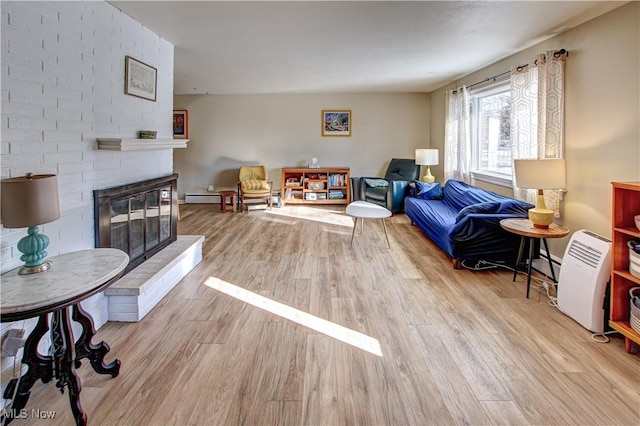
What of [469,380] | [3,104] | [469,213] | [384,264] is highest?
[3,104]

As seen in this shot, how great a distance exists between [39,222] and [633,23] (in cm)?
386

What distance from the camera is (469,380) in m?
2.00

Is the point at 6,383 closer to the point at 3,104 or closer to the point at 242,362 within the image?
the point at 242,362

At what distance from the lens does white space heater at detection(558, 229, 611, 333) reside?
8.08 feet

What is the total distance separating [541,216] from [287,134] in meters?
5.59

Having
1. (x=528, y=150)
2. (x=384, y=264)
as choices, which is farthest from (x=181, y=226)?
(x=528, y=150)

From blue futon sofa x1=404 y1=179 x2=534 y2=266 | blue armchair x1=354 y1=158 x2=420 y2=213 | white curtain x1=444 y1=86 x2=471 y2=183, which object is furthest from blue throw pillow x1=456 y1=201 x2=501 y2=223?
blue armchair x1=354 y1=158 x2=420 y2=213

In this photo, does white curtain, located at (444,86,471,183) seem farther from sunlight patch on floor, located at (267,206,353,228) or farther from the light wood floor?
the light wood floor

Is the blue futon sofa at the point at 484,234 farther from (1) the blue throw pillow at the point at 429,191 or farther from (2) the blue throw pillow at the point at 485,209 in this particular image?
(1) the blue throw pillow at the point at 429,191

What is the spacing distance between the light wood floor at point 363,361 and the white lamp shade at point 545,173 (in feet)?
3.00

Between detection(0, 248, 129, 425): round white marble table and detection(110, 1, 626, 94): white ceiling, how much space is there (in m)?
A: 2.02

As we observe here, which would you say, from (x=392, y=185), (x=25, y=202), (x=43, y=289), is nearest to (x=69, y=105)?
(x=25, y=202)

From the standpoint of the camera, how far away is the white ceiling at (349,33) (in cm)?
282

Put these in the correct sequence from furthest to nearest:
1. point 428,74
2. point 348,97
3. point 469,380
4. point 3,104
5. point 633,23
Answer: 1. point 348,97
2. point 428,74
3. point 633,23
4. point 469,380
5. point 3,104
